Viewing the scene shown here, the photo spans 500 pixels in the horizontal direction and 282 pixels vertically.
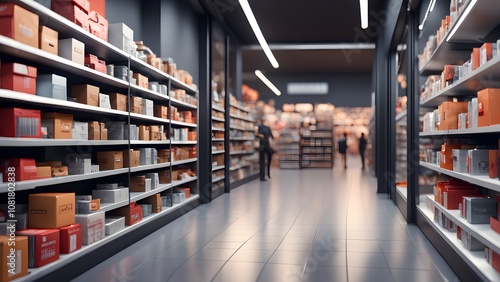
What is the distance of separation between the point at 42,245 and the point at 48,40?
156 cm

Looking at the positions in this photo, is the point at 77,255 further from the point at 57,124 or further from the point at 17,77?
the point at 17,77

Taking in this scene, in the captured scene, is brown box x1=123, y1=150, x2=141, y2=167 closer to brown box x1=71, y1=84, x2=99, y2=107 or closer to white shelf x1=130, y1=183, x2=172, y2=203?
white shelf x1=130, y1=183, x2=172, y2=203

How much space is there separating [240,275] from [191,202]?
Answer: 3520mm

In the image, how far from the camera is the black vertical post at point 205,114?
788 cm

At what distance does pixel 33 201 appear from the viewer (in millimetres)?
3400

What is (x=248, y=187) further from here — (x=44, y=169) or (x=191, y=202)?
(x=44, y=169)

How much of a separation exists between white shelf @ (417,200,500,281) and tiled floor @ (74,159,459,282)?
8.8 inches

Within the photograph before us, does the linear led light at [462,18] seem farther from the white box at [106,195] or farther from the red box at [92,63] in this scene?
the white box at [106,195]

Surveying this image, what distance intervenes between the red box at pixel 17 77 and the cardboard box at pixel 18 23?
0.19 m

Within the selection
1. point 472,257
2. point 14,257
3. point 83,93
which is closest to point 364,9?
point 83,93

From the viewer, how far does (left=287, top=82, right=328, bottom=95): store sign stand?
22594mm

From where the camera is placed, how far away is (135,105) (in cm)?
507

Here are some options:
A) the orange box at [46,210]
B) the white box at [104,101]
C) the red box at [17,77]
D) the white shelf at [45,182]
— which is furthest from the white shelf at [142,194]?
the red box at [17,77]

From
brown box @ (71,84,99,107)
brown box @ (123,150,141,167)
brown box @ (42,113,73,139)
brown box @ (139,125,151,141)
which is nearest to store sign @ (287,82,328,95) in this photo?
brown box @ (139,125,151,141)
